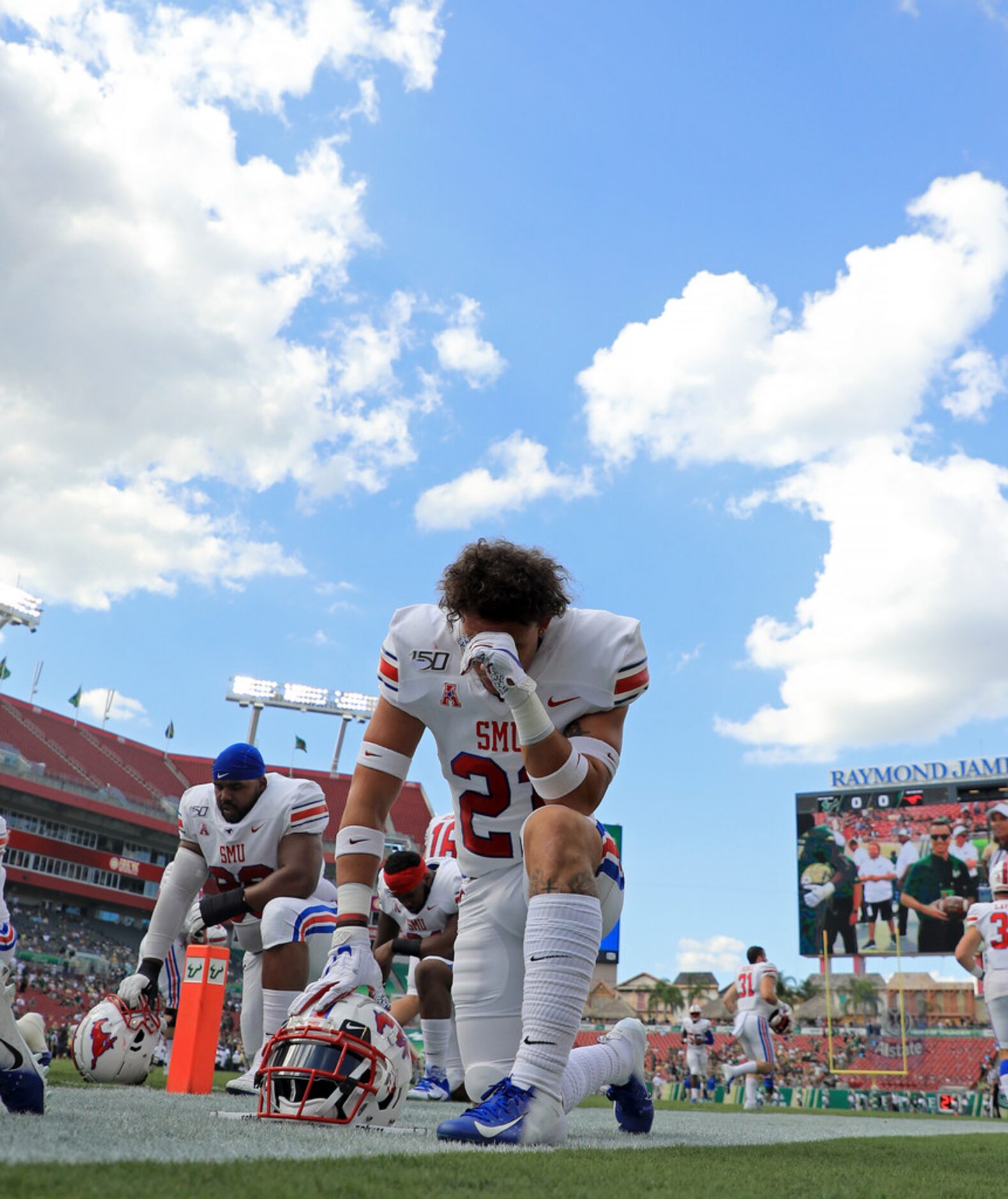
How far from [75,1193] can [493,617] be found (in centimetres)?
185

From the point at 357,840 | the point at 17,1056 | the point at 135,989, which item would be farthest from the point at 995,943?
the point at 17,1056

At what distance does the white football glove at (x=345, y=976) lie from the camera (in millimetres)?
2795

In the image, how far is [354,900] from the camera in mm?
3240

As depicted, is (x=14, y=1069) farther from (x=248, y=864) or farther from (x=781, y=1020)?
(x=781, y=1020)

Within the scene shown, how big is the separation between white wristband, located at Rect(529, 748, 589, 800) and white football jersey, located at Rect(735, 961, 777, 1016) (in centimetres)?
954

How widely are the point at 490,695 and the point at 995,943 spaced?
6.61m

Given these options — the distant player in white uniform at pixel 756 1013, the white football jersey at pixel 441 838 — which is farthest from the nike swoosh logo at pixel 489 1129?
the distant player in white uniform at pixel 756 1013

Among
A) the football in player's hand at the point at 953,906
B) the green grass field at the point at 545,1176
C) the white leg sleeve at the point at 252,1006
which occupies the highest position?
the football in player's hand at the point at 953,906

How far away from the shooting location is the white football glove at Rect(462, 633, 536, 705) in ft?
8.98

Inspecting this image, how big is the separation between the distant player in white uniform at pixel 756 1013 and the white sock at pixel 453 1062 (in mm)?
5271

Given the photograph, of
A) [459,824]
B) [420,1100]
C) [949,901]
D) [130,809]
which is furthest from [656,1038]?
[459,824]

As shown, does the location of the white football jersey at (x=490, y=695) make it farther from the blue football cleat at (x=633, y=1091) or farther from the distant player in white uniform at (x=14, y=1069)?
the distant player in white uniform at (x=14, y=1069)

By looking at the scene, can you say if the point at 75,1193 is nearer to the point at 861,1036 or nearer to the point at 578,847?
the point at 578,847

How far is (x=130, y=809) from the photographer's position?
41344mm
